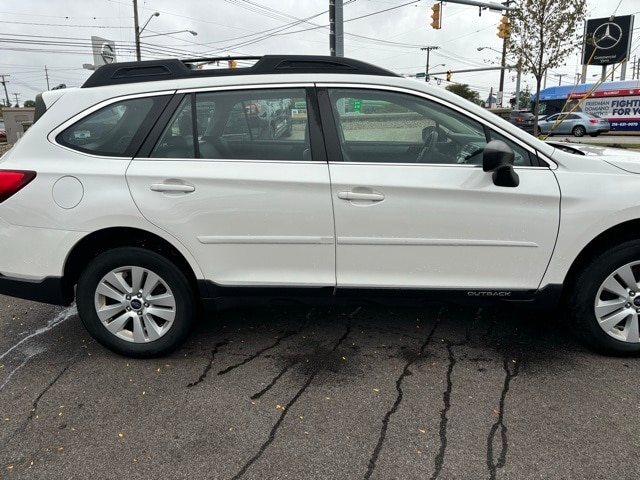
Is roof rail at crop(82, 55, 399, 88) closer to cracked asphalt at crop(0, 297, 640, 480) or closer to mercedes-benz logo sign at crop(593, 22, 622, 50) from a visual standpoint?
cracked asphalt at crop(0, 297, 640, 480)

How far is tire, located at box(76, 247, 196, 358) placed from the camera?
3.03 metres

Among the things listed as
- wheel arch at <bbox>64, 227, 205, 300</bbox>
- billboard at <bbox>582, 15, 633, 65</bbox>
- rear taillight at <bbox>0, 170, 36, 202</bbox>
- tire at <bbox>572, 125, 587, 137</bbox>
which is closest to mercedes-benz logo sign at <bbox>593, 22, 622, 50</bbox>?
billboard at <bbox>582, 15, 633, 65</bbox>

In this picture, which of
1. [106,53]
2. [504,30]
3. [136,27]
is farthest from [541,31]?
[136,27]

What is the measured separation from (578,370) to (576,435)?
26.5 inches

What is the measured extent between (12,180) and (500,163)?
2.89 metres

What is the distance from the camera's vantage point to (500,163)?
2662 millimetres

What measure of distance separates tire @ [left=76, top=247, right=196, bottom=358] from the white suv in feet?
0.04

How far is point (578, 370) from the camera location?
117 inches

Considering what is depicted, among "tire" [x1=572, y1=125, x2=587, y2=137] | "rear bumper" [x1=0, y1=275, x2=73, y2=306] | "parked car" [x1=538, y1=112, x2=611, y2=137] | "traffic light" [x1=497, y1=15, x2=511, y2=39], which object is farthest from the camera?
"tire" [x1=572, y1=125, x2=587, y2=137]

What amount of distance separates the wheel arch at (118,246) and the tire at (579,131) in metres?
28.5

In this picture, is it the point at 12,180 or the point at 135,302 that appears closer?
the point at 12,180

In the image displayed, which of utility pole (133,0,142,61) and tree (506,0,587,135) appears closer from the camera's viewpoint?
tree (506,0,587,135)

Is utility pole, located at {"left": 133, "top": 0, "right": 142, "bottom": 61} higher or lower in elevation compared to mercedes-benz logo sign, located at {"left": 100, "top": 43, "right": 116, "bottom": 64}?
higher

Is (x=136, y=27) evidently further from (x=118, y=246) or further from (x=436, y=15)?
(x=118, y=246)
